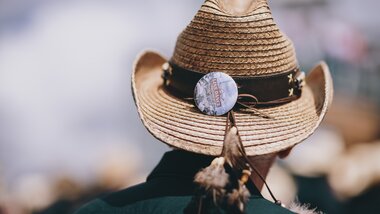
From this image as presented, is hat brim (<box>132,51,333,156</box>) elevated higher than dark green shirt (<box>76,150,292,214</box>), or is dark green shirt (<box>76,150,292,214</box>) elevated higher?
hat brim (<box>132,51,333,156</box>)

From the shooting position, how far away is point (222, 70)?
2.14m

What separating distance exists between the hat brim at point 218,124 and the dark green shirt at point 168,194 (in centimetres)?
10

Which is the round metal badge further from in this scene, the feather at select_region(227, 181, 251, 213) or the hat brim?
the feather at select_region(227, 181, 251, 213)

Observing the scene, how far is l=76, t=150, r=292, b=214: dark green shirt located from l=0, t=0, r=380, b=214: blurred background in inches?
96.6

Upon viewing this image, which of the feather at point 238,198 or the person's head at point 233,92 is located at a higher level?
the person's head at point 233,92

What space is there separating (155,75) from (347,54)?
19.3 feet

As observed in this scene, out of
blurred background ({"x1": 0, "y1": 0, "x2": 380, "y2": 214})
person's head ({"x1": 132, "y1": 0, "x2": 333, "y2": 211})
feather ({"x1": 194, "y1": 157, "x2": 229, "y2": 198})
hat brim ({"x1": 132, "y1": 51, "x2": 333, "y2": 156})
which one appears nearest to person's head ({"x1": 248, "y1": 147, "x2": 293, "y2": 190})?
person's head ({"x1": 132, "y1": 0, "x2": 333, "y2": 211})

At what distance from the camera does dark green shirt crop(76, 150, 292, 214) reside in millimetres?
1956

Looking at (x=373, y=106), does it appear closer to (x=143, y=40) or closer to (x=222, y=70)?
(x=143, y=40)

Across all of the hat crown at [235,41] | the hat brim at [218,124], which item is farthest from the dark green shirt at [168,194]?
the hat crown at [235,41]

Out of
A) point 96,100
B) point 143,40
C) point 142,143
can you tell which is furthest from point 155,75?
point 143,40

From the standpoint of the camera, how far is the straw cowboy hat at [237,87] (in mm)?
2033

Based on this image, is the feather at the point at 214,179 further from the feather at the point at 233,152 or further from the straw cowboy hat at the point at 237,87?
the straw cowboy hat at the point at 237,87

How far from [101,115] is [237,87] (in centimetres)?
465
